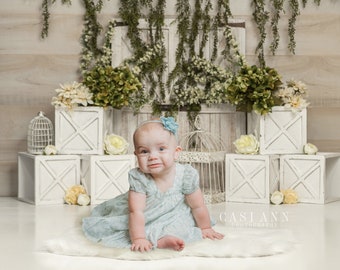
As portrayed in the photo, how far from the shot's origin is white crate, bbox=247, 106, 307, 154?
392 cm

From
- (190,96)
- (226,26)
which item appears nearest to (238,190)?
(190,96)

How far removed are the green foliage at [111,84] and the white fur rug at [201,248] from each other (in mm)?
1272

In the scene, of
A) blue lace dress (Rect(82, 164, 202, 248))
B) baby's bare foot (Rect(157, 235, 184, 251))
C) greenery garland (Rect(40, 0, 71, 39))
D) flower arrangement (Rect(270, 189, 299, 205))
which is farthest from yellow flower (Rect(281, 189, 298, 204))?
greenery garland (Rect(40, 0, 71, 39))

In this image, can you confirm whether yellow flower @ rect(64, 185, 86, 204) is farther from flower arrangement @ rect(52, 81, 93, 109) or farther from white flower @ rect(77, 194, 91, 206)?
flower arrangement @ rect(52, 81, 93, 109)

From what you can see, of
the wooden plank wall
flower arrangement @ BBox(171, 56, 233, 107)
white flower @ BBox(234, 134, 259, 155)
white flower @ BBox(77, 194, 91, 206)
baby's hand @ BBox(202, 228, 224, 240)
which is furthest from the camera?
the wooden plank wall

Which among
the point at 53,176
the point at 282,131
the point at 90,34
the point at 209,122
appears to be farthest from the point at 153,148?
the point at 90,34

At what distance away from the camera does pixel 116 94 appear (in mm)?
3887

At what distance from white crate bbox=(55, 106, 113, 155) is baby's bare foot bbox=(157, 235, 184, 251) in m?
1.48

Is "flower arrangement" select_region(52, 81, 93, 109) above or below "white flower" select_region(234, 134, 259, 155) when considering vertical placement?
above

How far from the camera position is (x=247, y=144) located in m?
3.91

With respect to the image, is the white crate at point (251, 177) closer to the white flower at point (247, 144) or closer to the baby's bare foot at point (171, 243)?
the white flower at point (247, 144)

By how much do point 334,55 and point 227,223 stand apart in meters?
1.64

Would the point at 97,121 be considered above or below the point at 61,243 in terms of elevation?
above

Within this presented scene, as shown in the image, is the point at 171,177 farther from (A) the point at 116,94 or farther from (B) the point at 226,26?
(B) the point at 226,26
